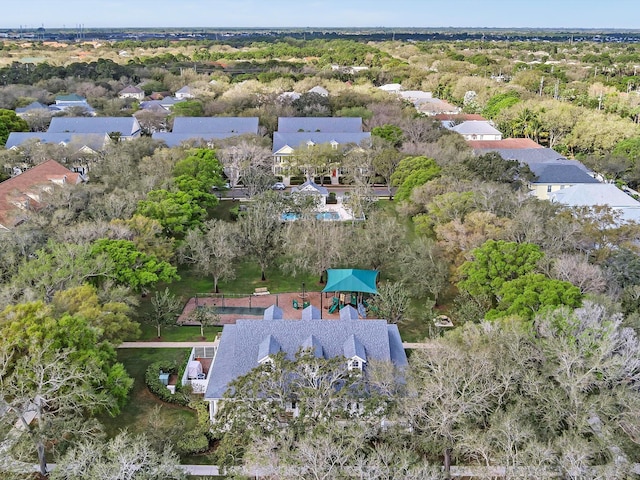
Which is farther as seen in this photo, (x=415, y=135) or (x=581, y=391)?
(x=415, y=135)

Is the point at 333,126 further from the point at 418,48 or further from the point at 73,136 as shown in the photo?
the point at 418,48

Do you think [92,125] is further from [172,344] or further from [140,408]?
[140,408]

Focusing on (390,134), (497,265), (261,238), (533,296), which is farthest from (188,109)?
(533,296)

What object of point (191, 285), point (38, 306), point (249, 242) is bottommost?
point (191, 285)

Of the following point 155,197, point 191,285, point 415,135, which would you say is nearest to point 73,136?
point 155,197

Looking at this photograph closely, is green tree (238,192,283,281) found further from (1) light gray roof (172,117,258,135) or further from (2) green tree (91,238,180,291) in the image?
(1) light gray roof (172,117,258,135)

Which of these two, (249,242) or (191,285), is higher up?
(249,242)

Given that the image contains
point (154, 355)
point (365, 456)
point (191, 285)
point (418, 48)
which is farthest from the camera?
point (418, 48)

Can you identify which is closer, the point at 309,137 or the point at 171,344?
the point at 171,344
